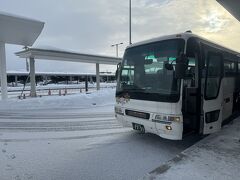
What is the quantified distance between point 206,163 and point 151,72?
263 cm

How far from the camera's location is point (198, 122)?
5.88m

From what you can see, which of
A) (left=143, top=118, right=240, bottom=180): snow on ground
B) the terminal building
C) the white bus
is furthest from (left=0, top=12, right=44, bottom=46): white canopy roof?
the terminal building

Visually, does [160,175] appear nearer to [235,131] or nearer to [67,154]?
[67,154]

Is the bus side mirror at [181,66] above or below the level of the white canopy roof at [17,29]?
below

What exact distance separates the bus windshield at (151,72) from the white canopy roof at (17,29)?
1065cm

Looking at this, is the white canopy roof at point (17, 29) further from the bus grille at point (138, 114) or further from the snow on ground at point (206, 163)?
the snow on ground at point (206, 163)

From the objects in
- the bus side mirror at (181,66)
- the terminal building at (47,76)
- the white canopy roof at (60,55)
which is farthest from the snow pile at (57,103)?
the terminal building at (47,76)

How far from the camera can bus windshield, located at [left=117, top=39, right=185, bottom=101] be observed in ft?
18.2

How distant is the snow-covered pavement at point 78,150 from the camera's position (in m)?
4.59

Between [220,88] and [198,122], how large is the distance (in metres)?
1.69

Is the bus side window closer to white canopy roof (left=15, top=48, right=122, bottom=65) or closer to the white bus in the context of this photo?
the white bus

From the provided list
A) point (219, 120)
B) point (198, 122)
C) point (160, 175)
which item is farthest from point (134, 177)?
point (219, 120)

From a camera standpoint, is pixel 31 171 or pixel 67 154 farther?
pixel 67 154

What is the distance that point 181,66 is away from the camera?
16.8 ft
